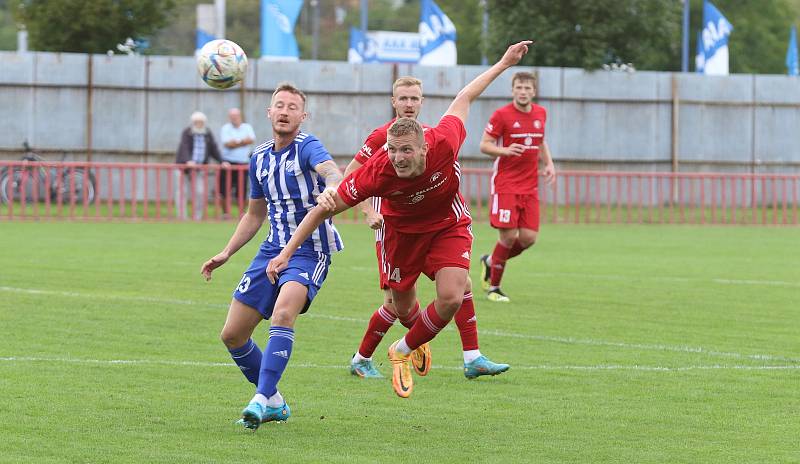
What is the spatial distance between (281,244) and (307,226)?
0.53m

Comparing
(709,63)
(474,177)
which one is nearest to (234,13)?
(709,63)

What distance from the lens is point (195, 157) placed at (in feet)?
83.3

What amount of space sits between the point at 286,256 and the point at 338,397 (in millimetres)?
1256

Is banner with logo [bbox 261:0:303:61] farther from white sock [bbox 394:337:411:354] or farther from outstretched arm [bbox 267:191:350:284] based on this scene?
outstretched arm [bbox 267:191:350:284]

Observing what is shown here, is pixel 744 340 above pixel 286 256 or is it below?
below

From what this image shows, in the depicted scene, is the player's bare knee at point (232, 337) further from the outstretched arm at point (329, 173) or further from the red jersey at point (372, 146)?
the red jersey at point (372, 146)

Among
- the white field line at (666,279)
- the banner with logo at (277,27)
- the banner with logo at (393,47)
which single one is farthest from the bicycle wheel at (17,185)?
the banner with logo at (393,47)

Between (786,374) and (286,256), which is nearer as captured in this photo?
(286,256)

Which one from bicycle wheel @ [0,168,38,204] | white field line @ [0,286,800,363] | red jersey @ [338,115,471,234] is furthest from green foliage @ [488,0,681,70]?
red jersey @ [338,115,471,234]

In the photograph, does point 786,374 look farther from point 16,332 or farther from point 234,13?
point 234,13

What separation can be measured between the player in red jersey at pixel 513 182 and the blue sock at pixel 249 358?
19.7 feet

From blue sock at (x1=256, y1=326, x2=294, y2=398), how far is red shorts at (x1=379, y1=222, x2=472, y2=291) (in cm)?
127

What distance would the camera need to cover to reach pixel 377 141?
8844 mm

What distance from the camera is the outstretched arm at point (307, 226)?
277 inches
